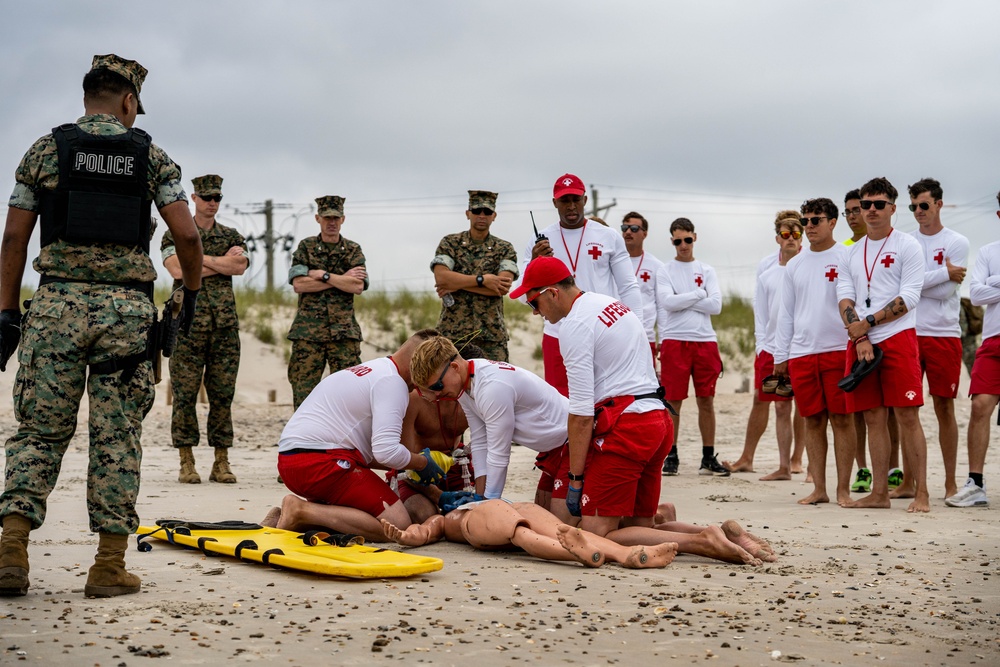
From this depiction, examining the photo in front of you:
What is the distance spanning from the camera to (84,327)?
15.3 feet

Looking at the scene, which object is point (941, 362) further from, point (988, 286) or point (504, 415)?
point (504, 415)

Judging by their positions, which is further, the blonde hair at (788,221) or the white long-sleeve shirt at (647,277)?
the white long-sleeve shirt at (647,277)

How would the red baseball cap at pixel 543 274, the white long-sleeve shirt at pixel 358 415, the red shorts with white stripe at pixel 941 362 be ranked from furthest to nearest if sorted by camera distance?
the red shorts with white stripe at pixel 941 362, the white long-sleeve shirt at pixel 358 415, the red baseball cap at pixel 543 274

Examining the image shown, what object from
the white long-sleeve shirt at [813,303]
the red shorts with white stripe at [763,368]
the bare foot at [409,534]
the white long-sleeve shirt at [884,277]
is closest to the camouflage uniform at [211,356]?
the bare foot at [409,534]

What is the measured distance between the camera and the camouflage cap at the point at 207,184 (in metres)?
8.96

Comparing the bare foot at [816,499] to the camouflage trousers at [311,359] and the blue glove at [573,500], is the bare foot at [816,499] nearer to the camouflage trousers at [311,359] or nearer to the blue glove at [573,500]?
the blue glove at [573,500]

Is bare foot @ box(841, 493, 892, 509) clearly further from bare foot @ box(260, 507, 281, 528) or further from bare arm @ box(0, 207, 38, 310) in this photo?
bare arm @ box(0, 207, 38, 310)

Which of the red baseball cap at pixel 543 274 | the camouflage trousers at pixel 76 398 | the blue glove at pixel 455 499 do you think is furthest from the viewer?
the blue glove at pixel 455 499

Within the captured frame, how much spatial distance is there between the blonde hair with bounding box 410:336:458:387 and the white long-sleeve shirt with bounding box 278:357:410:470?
0.67 ft

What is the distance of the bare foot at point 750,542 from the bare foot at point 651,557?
38cm

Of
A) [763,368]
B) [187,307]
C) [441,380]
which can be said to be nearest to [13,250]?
[187,307]

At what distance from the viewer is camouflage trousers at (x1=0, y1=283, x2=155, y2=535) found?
15.2 ft

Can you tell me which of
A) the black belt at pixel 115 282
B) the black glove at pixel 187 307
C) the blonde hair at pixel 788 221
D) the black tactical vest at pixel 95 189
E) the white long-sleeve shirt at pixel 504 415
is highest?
the blonde hair at pixel 788 221

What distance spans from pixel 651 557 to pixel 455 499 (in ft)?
4.95
